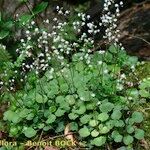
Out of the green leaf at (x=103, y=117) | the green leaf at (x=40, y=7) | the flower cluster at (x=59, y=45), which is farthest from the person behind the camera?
the green leaf at (x=40, y=7)

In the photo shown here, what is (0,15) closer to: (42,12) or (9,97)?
(42,12)

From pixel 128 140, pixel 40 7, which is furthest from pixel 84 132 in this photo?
pixel 40 7

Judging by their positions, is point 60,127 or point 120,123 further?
point 60,127

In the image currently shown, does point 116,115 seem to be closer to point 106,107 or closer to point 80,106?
point 106,107

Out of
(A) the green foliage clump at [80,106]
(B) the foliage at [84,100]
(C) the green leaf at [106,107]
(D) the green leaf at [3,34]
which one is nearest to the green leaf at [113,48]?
(B) the foliage at [84,100]

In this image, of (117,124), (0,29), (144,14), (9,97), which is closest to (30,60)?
(0,29)

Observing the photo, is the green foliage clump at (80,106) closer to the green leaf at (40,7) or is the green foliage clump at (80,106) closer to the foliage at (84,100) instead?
the foliage at (84,100)
